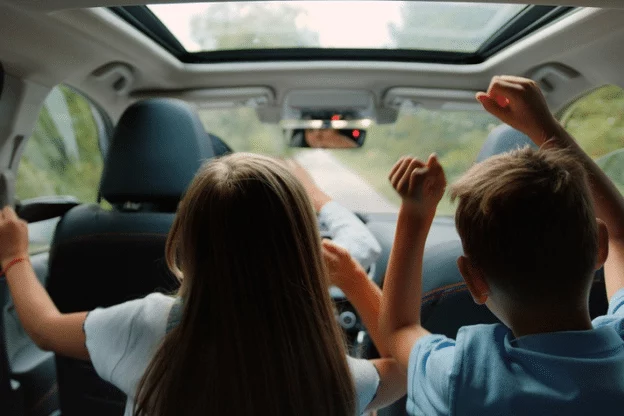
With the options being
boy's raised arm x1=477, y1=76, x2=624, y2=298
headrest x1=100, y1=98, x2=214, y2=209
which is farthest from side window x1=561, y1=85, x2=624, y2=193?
headrest x1=100, y1=98, x2=214, y2=209

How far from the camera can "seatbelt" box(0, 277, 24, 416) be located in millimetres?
2334

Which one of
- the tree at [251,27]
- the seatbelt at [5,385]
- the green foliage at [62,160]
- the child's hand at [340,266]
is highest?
the tree at [251,27]

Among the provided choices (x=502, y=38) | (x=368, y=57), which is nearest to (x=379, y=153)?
(x=368, y=57)

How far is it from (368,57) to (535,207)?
2341 millimetres

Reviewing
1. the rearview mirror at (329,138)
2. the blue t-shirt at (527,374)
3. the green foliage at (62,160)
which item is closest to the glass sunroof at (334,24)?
the rearview mirror at (329,138)

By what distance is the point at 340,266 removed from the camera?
1408 millimetres

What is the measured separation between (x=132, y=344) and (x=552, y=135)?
3.40ft

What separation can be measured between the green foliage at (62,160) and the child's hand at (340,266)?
166cm

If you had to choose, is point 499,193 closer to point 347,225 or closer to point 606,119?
point 347,225

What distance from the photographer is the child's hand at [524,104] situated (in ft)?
4.24

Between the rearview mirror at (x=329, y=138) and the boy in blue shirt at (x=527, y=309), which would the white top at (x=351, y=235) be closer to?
the boy in blue shirt at (x=527, y=309)

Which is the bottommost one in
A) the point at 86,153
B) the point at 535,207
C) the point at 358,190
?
the point at 358,190

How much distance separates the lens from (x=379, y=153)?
3.51 meters

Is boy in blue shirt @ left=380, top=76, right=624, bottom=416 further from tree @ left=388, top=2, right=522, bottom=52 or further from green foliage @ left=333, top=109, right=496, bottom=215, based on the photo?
Answer: green foliage @ left=333, top=109, right=496, bottom=215
